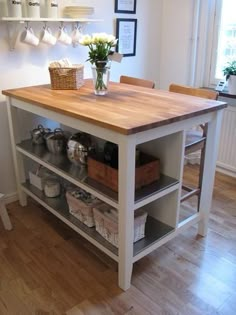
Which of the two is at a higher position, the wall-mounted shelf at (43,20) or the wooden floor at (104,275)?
the wall-mounted shelf at (43,20)

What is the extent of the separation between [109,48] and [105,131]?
65 cm

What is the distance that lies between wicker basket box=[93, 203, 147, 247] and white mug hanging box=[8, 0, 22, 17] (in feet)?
4.40

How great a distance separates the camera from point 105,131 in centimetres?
148

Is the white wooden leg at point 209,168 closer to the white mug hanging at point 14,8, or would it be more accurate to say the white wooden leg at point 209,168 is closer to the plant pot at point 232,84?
the plant pot at point 232,84

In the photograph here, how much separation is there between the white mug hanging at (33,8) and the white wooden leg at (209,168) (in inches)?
53.0

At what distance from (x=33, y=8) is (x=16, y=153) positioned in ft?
3.28

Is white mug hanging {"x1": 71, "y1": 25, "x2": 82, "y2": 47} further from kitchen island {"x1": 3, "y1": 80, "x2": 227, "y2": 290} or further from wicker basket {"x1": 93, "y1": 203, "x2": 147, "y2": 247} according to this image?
wicker basket {"x1": 93, "y1": 203, "x2": 147, "y2": 247}

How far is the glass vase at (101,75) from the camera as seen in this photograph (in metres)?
1.88

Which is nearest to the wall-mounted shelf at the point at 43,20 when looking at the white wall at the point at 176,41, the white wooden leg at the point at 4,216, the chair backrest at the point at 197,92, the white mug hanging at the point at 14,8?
the white mug hanging at the point at 14,8

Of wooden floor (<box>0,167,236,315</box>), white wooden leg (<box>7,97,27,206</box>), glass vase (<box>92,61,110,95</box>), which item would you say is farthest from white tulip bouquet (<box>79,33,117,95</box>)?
wooden floor (<box>0,167,236,315</box>)

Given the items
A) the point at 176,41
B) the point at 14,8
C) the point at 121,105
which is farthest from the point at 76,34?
the point at 176,41

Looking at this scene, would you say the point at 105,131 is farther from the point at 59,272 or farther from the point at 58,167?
the point at 59,272

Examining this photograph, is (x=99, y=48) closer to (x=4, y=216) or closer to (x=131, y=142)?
(x=131, y=142)

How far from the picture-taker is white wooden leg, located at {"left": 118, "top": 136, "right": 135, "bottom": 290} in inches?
55.4
